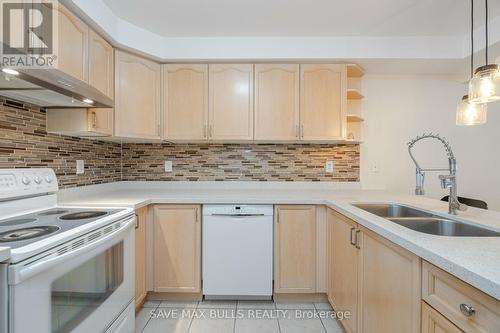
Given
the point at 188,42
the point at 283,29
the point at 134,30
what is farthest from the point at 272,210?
the point at 134,30

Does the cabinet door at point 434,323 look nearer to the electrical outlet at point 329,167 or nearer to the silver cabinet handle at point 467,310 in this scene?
the silver cabinet handle at point 467,310

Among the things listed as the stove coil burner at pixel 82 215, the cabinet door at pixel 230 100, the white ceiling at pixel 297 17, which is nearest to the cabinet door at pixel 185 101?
the cabinet door at pixel 230 100

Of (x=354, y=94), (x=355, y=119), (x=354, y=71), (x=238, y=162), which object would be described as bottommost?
(x=238, y=162)

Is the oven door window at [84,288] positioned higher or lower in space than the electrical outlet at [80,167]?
lower

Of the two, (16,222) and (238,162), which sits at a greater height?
(238,162)

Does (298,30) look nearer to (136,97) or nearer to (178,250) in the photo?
(136,97)

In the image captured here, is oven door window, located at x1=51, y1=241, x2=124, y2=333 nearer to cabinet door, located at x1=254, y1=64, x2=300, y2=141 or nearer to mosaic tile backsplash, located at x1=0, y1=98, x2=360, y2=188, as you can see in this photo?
mosaic tile backsplash, located at x1=0, y1=98, x2=360, y2=188

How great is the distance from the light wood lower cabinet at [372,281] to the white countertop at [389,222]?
70 mm

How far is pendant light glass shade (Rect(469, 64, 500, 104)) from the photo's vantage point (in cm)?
125

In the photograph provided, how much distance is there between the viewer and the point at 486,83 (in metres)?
1.27

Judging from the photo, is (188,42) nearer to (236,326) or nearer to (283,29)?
(283,29)

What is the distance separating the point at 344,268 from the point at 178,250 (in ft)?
4.00

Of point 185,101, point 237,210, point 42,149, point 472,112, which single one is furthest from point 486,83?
point 42,149

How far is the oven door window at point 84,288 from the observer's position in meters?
0.98
